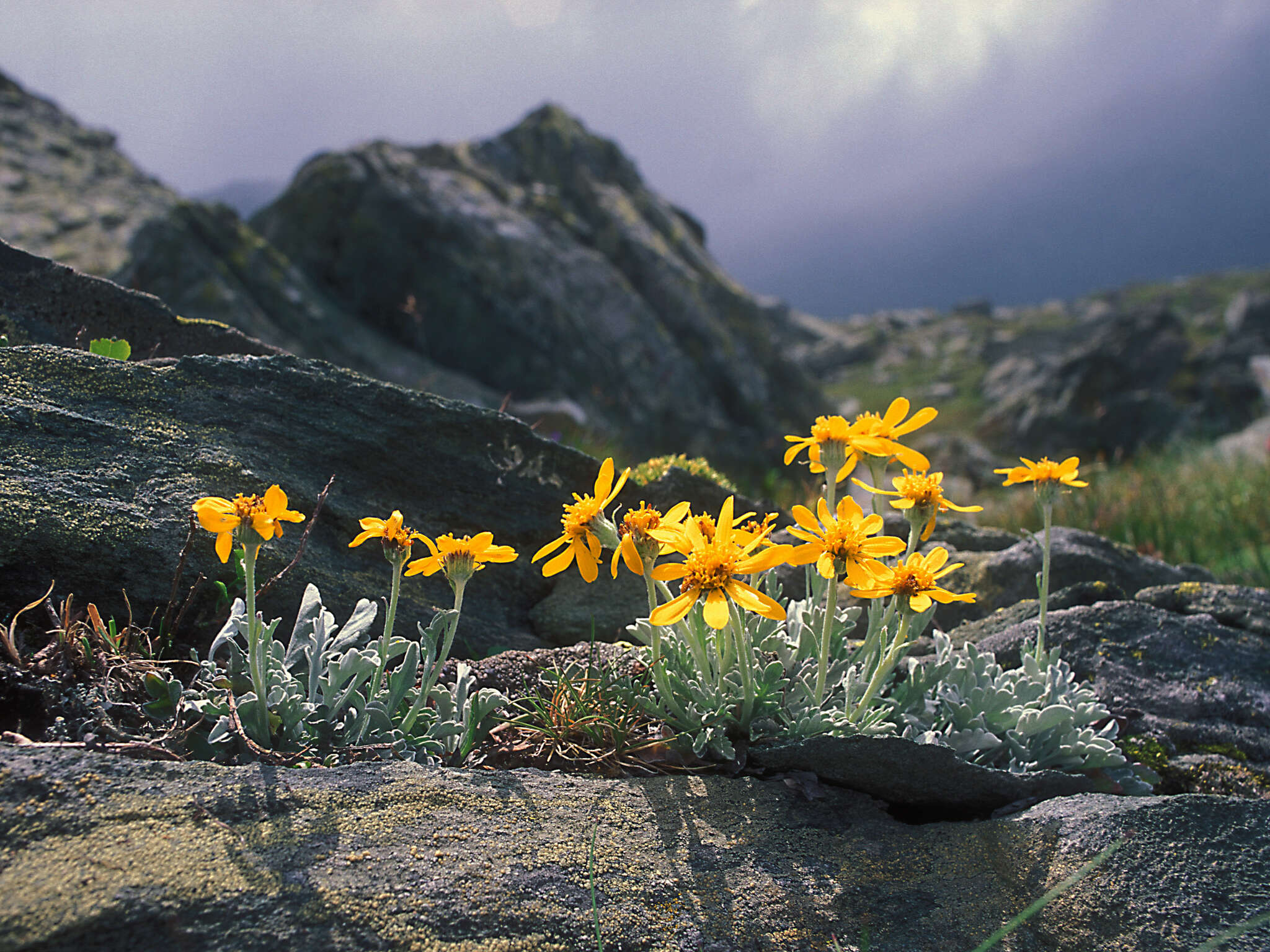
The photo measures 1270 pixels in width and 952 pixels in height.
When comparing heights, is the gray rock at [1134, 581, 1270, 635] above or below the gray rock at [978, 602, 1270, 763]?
above

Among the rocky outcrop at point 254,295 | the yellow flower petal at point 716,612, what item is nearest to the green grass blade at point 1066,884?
the yellow flower petal at point 716,612

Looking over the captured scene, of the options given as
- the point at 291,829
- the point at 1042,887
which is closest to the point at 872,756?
the point at 1042,887

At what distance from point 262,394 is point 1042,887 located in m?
3.79

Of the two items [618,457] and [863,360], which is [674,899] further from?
[863,360]

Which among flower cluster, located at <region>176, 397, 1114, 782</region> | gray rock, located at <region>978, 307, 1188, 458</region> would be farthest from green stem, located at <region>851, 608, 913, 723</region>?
gray rock, located at <region>978, 307, 1188, 458</region>

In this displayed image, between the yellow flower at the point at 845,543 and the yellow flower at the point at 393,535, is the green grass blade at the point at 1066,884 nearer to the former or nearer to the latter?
the yellow flower at the point at 845,543

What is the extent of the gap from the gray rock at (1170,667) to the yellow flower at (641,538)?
6.86 feet

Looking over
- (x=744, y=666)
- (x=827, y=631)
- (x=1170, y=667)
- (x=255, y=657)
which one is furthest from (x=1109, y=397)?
(x=255, y=657)

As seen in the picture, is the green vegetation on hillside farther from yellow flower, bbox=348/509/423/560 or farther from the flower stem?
yellow flower, bbox=348/509/423/560

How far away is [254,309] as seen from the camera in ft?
34.4

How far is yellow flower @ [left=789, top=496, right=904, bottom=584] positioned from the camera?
7.99 ft

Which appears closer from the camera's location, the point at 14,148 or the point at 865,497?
the point at 865,497

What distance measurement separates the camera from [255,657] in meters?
2.35

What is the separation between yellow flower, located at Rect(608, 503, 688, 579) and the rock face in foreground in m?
0.79
